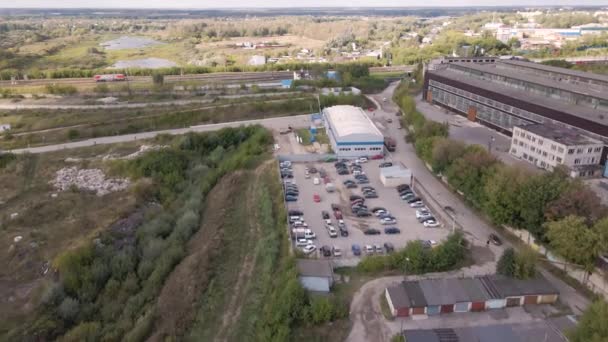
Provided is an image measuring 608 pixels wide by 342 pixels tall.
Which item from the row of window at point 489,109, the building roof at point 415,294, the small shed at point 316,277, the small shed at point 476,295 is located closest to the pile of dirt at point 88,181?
the small shed at point 316,277

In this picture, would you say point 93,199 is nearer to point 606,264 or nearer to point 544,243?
point 544,243

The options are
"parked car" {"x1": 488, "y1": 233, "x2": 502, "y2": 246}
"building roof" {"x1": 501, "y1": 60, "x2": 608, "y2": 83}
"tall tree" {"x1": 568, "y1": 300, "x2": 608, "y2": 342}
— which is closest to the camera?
"tall tree" {"x1": 568, "y1": 300, "x2": 608, "y2": 342}

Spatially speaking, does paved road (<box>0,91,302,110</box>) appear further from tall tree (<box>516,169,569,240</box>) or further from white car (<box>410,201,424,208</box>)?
tall tree (<box>516,169,569,240</box>)

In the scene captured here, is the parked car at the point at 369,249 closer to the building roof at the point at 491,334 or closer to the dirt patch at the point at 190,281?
the building roof at the point at 491,334

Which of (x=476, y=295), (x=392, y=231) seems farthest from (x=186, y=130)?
(x=476, y=295)

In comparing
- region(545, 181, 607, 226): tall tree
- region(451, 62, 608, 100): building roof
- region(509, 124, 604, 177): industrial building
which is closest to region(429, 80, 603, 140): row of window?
region(509, 124, 604, 177): industrial building

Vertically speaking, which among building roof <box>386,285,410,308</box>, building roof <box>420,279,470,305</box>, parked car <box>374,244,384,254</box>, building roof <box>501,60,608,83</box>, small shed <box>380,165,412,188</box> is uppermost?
building roof <box>501,60,608,83</box>
